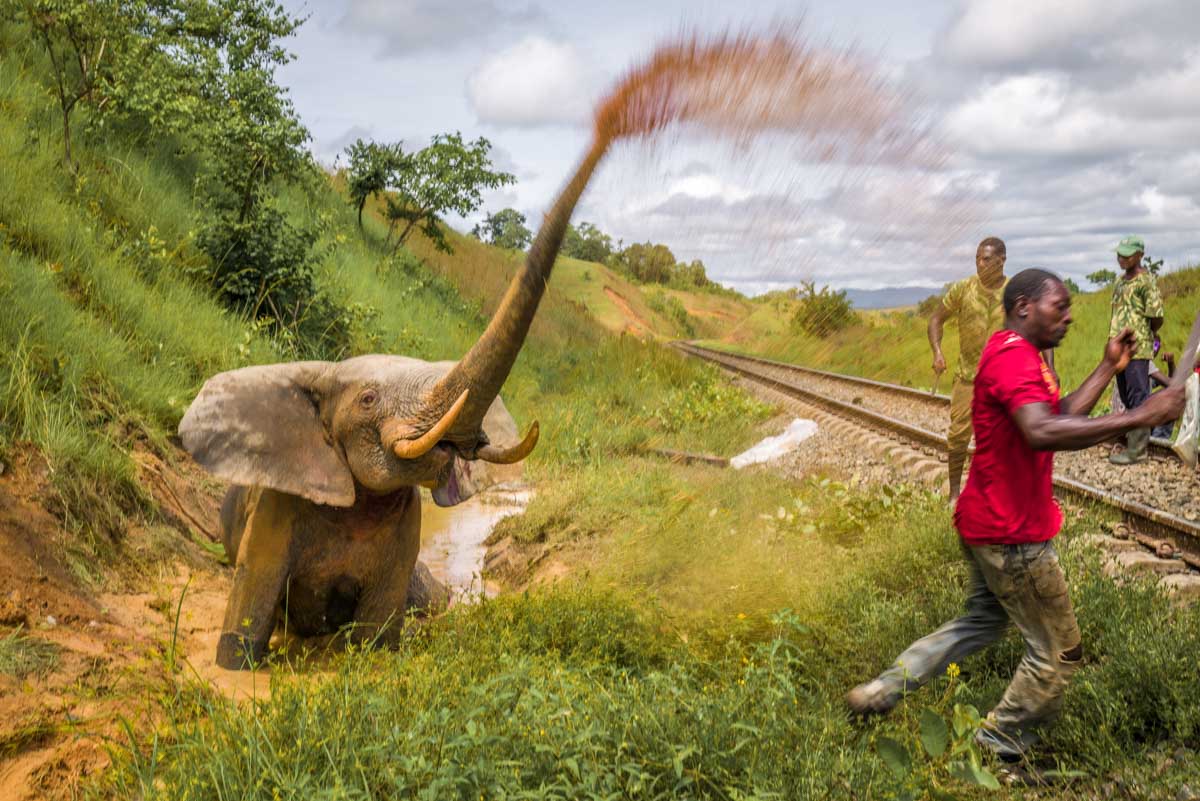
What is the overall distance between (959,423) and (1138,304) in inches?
128

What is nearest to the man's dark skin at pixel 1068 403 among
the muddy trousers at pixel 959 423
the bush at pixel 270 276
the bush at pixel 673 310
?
the muddy trousers at pixel 959 423

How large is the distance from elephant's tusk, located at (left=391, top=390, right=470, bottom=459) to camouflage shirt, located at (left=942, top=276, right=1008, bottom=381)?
397cm

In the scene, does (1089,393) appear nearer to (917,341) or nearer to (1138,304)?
(1138,304)

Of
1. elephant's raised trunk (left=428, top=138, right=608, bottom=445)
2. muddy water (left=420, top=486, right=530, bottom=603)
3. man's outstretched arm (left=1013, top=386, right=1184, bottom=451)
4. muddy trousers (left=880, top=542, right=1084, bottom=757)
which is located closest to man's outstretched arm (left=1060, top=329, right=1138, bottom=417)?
man's outstretched arm (left=1013, top=386, right=1184, bottom=451)

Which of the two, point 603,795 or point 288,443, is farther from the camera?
point 288,443

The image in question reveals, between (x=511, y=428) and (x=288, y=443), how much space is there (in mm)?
1140

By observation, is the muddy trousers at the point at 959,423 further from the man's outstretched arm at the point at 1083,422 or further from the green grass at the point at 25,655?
the green grass at the point at 25,655

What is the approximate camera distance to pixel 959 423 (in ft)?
22.5

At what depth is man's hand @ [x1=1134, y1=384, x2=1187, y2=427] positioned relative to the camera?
3.18m

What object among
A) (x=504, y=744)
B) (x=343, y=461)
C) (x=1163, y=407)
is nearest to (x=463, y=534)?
(x=343, y=461)

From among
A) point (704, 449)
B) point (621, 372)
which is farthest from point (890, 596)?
point (621, 372)

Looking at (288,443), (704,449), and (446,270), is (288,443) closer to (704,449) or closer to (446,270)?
(704,449)

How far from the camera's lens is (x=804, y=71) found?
2824mm

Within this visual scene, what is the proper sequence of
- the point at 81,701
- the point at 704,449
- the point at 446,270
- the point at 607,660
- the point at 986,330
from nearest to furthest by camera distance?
the point at 81,701 → the point at 607,660 → the point at 986,330 → the point at 704,449 → the point at 446,270
